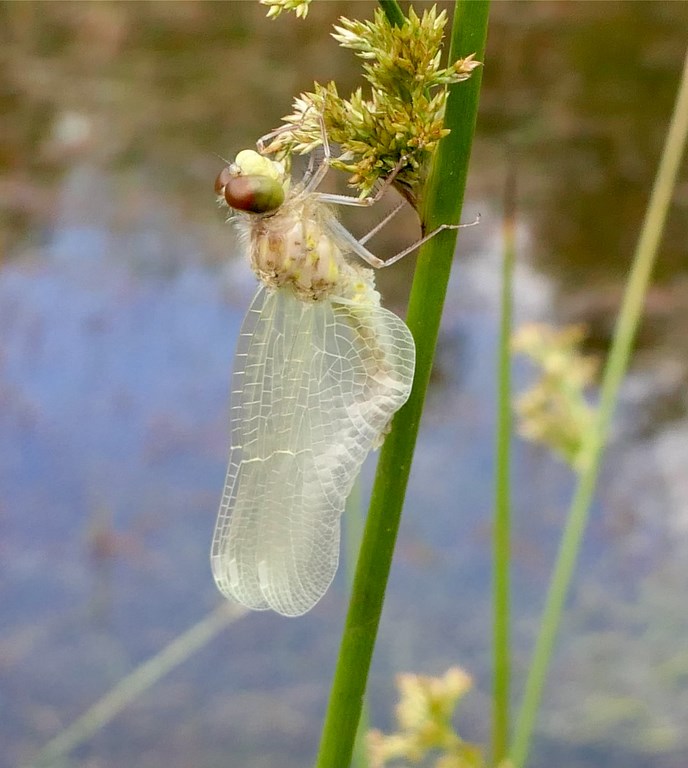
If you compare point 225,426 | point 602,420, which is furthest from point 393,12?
point 225,426

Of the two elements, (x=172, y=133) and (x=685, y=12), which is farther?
(x=685, y=12)

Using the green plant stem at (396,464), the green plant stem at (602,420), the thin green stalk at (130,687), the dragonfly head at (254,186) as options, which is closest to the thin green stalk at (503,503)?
the green plant stem at (602,420)

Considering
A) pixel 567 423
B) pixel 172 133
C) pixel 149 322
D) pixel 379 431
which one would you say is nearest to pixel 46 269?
pixel 149 322

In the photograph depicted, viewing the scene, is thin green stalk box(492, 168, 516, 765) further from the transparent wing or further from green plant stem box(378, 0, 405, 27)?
green plant stem box(378, 0, 405, 27)

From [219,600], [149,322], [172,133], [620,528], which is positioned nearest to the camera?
[219,600]

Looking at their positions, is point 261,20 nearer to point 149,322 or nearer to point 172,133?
point 172,133

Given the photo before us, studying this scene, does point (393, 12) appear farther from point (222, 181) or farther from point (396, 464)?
point (222, 181)

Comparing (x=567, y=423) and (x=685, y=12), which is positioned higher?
(x=685, y=12)

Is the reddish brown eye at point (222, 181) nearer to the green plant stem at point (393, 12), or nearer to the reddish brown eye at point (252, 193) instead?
the reddish brown eye at point (252, 193)
